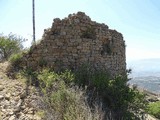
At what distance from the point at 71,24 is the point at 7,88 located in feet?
11.1

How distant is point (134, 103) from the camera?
945 centimetres

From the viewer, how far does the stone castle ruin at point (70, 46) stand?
10391 millimetres

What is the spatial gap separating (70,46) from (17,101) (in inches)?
126

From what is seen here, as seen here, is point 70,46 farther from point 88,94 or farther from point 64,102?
point 64,102

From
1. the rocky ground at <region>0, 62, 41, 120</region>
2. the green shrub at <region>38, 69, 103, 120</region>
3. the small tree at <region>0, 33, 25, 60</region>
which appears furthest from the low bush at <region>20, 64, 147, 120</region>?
the small tree at <region>0, 33, 25, 60</region>

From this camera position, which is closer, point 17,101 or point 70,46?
point 17,101

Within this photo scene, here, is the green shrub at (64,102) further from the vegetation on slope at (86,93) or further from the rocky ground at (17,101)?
the rocky ground at (17,101)

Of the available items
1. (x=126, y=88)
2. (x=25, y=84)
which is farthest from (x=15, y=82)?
(x=126, y=88)

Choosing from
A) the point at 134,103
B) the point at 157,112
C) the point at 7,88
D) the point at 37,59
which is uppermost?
the point at 37,59

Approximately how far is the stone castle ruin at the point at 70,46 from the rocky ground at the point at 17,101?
1357 mm

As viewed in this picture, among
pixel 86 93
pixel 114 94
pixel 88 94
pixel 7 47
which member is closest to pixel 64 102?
pixel 88 94

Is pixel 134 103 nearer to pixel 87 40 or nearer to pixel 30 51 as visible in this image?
pixel 87 40

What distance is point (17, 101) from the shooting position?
26.6 feet

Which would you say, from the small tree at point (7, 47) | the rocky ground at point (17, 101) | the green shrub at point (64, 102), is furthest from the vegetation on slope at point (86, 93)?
the small tree at point (7, 47)
